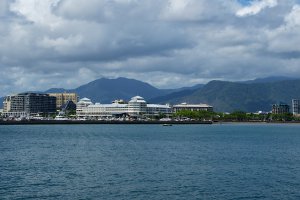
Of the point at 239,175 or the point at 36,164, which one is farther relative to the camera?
the point at 36,164

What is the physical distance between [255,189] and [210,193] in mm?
4025

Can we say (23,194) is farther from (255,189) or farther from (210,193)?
(255,189)

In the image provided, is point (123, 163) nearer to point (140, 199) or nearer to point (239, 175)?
point (239, 175)

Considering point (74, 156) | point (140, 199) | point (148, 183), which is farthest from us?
point (74, 156)

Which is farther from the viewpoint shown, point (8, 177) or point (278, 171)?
point (278, 171)

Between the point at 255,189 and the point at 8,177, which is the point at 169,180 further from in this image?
the point at 8,177

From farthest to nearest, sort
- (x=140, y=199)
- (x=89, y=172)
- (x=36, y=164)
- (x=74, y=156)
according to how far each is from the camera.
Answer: (x=74, y=156) < (x=36, y=164) < (x=89, y=172) < (x=140, y=199)

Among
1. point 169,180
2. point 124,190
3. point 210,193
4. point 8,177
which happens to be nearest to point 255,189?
point 210,193

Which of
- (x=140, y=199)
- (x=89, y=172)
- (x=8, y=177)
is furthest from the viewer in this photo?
(x=89, y=172)

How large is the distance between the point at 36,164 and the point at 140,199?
21.5 m

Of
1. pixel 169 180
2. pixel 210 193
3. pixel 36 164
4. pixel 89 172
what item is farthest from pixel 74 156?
pixel 210 193

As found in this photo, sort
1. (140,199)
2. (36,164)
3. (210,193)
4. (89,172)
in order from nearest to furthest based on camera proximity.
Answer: (140,199)
(210,193)
(89,172)
(36,164)

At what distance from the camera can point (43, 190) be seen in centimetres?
3862

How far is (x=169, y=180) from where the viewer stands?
141 ft
